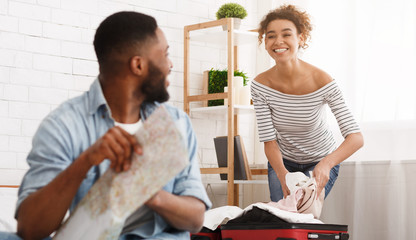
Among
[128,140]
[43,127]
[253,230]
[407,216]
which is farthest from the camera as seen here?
[407,216]

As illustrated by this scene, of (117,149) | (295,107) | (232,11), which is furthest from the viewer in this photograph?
(232,11)

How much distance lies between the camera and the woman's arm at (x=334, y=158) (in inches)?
94.3

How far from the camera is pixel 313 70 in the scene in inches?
103

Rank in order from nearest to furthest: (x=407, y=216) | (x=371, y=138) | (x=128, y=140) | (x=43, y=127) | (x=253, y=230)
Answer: (x=128, y=140)
(x=43, y=127)
(x=253, y=230)
(x=407, y=216)
(x=371, y=138)

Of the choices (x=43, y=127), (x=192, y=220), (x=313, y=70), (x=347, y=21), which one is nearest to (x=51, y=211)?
(x=43, y=127)

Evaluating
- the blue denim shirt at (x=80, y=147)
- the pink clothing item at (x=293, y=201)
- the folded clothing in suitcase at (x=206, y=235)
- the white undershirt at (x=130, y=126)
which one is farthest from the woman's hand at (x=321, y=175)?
the white undershirt at (x=130, y=126)

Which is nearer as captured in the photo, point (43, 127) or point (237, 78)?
point (43, 127)

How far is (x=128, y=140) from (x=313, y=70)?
1784 millimetres

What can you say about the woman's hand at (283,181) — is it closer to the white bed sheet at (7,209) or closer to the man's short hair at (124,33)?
the white bed sheet at (7,209)

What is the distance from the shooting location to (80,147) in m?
1.14

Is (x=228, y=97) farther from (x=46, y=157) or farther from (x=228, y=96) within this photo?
(x=46, y=157)

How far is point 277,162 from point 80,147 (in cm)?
157

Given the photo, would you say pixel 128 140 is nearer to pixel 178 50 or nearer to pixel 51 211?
pixel 51 211

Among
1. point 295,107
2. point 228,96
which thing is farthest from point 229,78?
point 295,107
